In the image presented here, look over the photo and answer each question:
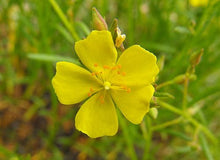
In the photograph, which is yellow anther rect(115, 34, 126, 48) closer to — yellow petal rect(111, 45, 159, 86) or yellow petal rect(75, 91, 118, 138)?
yellow petal rect(111, 45, 159, 86)

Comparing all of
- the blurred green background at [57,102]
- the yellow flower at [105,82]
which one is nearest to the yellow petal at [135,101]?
the yellow flower at [105,82]

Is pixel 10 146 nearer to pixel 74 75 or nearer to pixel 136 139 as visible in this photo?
pixel 136 139

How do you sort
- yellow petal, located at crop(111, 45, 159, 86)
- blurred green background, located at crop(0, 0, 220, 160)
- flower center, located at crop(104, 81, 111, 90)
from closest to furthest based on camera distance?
yellow petal, located at crop(111, 45, 159, 86) < flower center, located at crop(104, 81, 111, 90) < blurred green background, located at crop(0, 0, 220, 160)

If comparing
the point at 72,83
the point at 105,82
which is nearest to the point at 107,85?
the point at 105,82

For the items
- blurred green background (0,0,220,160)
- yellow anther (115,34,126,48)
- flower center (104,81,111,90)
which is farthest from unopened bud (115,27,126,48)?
blurred green background (0,0,220,160)

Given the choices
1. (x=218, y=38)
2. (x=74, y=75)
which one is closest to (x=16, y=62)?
(x=74, y=75)

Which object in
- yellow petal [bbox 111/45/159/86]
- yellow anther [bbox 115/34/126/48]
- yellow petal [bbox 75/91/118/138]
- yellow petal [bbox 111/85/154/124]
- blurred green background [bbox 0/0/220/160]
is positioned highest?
yellow anther [bbox 115/34/126/48]
